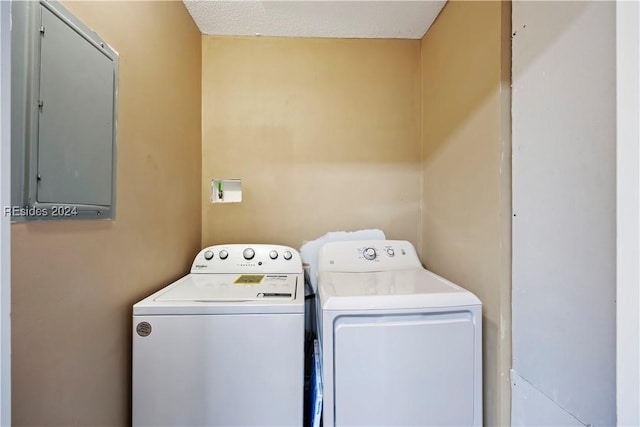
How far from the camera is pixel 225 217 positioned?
169 centimetres

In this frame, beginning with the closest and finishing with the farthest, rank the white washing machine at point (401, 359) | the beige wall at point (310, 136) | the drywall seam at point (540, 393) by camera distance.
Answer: the drywall seam at point (540, 393) < the white washing machine at point (401, 359) < the beige wall at point (310, 136)

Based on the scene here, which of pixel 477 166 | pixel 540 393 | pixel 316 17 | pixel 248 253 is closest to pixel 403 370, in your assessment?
pixel 540 393

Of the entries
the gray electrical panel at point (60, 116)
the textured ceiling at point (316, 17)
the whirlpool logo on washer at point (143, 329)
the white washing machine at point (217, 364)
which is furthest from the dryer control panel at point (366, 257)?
the textured ceiling at point (316, 17)

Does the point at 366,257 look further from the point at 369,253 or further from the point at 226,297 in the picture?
the point at 226,297

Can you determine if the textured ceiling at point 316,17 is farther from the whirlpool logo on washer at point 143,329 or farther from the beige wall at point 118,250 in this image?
the whirlpool logo on washer at point 143,329

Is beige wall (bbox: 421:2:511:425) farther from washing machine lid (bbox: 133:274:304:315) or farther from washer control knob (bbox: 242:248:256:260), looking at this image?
washer control knob (bbox: 242:248:256:260)

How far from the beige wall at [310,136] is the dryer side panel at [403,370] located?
811 millimetres

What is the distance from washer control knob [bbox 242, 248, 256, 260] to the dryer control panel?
38cm

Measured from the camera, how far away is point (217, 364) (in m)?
0.96

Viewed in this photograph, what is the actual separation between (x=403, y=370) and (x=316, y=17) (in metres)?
1.79

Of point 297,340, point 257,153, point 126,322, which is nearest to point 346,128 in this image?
point 257,153

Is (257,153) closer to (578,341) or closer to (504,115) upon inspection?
(504,115)

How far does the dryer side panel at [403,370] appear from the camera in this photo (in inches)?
36.6

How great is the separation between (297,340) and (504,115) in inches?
44.4
